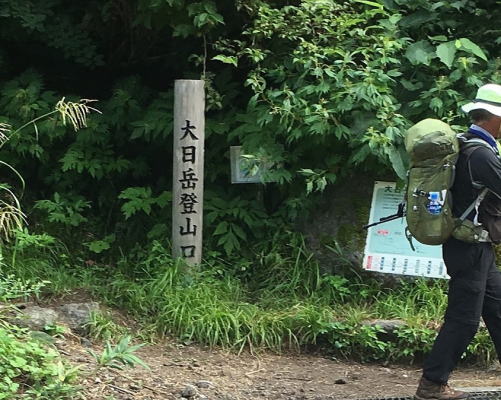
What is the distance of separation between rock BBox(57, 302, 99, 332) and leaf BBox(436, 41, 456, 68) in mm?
3248

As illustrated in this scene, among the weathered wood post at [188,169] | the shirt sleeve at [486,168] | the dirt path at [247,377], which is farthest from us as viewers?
the weathered wood post at [188,169]

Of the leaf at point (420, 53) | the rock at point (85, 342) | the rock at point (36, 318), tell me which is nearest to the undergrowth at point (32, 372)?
the rock at point (36, 318)

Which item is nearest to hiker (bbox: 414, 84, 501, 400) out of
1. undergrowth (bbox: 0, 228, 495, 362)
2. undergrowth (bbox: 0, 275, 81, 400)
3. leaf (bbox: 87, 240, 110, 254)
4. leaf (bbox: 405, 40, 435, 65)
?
undergrowth (bbox: 0, 228, 495, 362)

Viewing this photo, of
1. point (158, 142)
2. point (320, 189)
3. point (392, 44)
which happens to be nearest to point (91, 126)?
point (158, 142)

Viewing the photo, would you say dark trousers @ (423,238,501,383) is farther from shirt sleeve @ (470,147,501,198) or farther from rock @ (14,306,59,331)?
rock @ (14,306,59,331)

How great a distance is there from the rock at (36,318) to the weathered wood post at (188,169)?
1.29 metres

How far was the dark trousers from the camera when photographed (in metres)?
3.75

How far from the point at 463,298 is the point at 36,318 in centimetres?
261

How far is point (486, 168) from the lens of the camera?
3678 millimetres

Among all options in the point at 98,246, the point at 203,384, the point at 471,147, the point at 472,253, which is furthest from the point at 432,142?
the point at 98,246

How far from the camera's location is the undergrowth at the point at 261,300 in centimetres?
486

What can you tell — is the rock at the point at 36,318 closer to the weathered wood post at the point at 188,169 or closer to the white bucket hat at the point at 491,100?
the weathered wood post at the point at 188,169

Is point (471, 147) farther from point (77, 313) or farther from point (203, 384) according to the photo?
point (77, 313)

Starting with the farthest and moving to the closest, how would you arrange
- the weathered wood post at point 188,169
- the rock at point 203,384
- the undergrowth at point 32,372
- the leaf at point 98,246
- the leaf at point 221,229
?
the leaf at point 98,246 < the leaf at point 221,229 < the weathered wood post at point 188,169 < the rock at point 203,384 < the undergrowth at point 32,372
